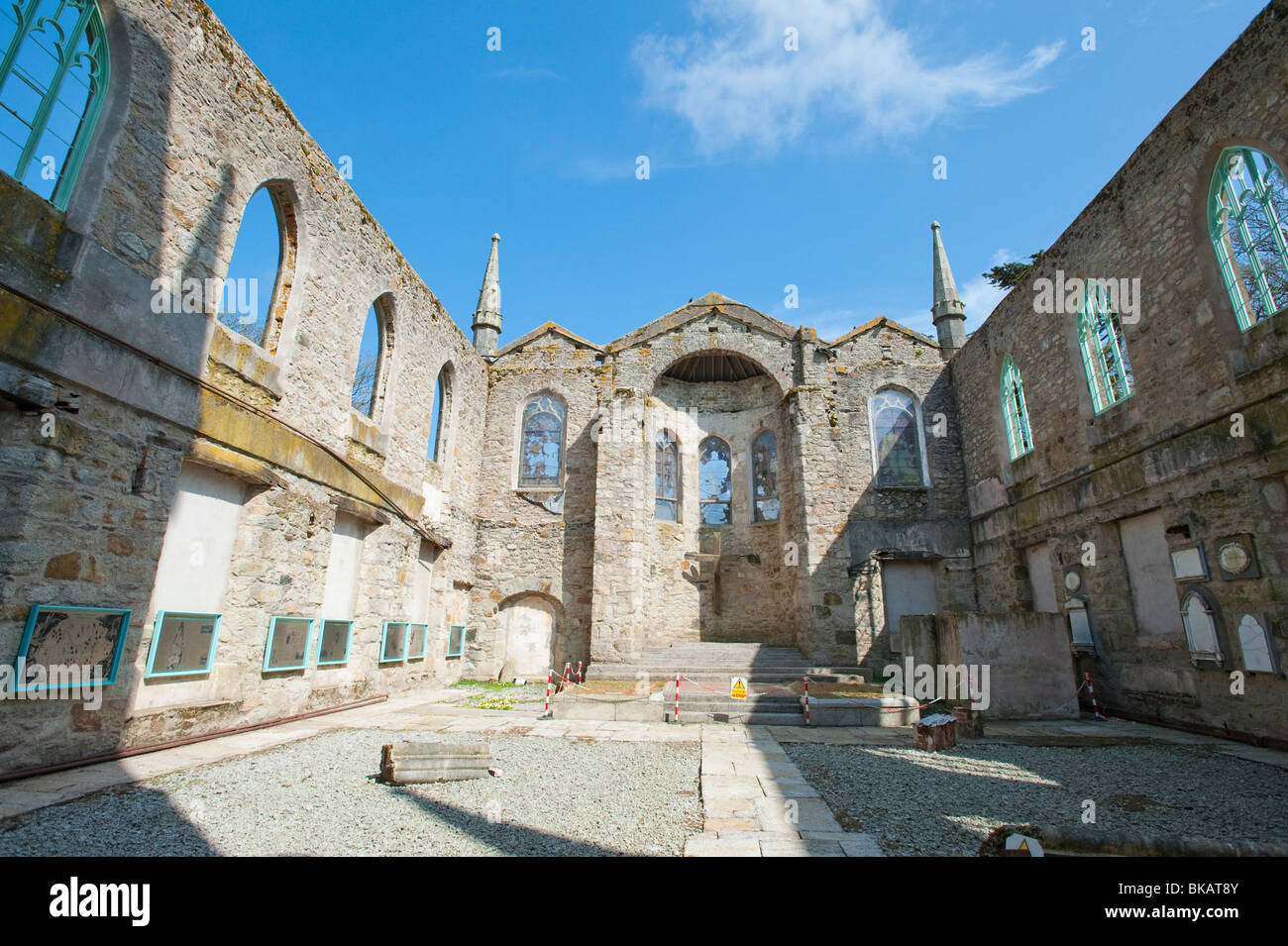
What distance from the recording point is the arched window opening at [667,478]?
61.1ft

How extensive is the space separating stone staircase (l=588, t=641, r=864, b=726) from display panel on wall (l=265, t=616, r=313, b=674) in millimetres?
5694

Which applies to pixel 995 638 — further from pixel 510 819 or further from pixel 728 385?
pixel 728 385

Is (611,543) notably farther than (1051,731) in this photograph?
Yes

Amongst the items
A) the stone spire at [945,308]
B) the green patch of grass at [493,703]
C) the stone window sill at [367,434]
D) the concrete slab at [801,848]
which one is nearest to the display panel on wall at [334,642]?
the green patch of grass at [493,703]

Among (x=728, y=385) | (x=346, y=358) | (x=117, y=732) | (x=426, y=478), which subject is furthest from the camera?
(x=728, y=385)

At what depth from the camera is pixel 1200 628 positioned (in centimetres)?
840

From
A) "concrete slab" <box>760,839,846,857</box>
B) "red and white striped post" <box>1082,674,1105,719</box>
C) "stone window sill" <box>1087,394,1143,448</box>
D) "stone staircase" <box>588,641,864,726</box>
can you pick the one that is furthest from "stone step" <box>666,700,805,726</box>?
"stone window sill" <box>1087,394,1143,448</box>

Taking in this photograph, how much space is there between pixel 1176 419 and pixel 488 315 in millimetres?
16896

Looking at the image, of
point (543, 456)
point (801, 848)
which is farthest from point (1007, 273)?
point (801, 848)

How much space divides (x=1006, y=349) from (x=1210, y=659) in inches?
324

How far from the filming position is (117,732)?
19.7ft

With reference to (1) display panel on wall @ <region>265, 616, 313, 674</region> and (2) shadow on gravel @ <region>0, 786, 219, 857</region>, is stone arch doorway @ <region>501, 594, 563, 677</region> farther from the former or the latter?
(2) shadow on gravel @ <region>0, 786, 219, 857</region>

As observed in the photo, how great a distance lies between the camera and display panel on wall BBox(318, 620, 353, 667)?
9.39 metres
